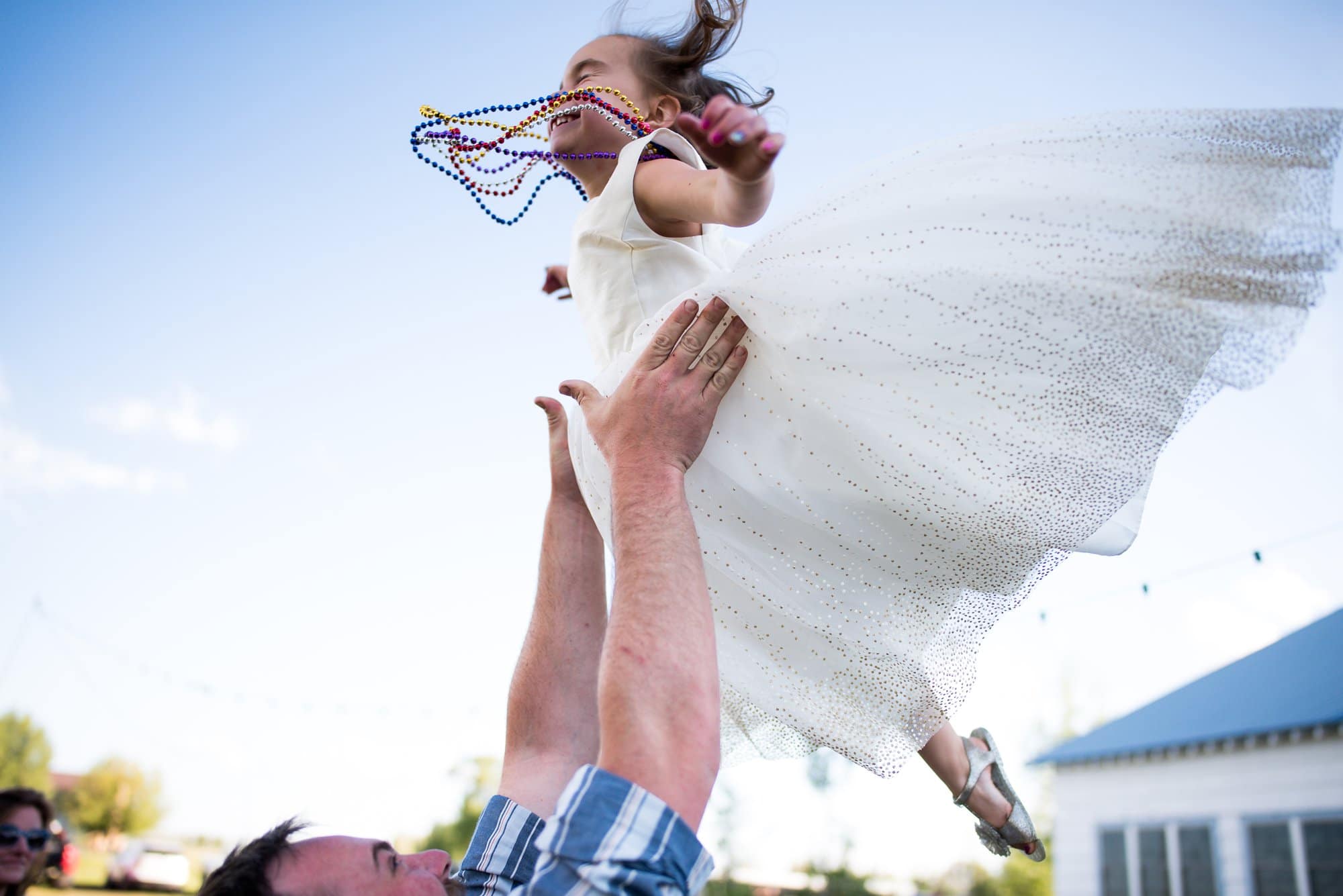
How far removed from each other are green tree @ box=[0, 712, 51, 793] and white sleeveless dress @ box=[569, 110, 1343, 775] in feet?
116

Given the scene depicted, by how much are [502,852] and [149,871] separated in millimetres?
27101

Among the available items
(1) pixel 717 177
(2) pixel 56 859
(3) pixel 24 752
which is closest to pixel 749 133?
(1) pixel 717 177

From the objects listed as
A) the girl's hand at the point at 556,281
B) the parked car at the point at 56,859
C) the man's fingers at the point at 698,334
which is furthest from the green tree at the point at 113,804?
the man's fingers at the point at 698,334

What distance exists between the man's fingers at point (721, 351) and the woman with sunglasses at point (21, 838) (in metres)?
3.29

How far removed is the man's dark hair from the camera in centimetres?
131

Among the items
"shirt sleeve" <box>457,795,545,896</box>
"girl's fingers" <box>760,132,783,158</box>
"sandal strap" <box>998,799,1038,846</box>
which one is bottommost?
"shirt sleeve" <box>457,795,545,896</box>

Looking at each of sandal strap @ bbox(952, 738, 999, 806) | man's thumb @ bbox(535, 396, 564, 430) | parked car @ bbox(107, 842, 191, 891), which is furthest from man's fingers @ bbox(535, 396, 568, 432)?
parked car @ bbox(107, 842, 191, 891)

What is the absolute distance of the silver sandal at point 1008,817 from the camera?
176cm

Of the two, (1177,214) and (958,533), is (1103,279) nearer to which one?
(1177,214)

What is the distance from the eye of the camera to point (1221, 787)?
7.93 m

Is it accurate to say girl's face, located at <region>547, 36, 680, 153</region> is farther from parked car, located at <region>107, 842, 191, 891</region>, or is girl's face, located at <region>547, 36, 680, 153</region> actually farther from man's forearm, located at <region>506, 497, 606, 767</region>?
parked car, located at <region>107, 842, 191, 891</region>

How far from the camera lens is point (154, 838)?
92.5 feet

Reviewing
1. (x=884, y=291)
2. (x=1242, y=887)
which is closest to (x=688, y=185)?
(x=884, y=291)

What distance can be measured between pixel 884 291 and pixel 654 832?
77 cm
